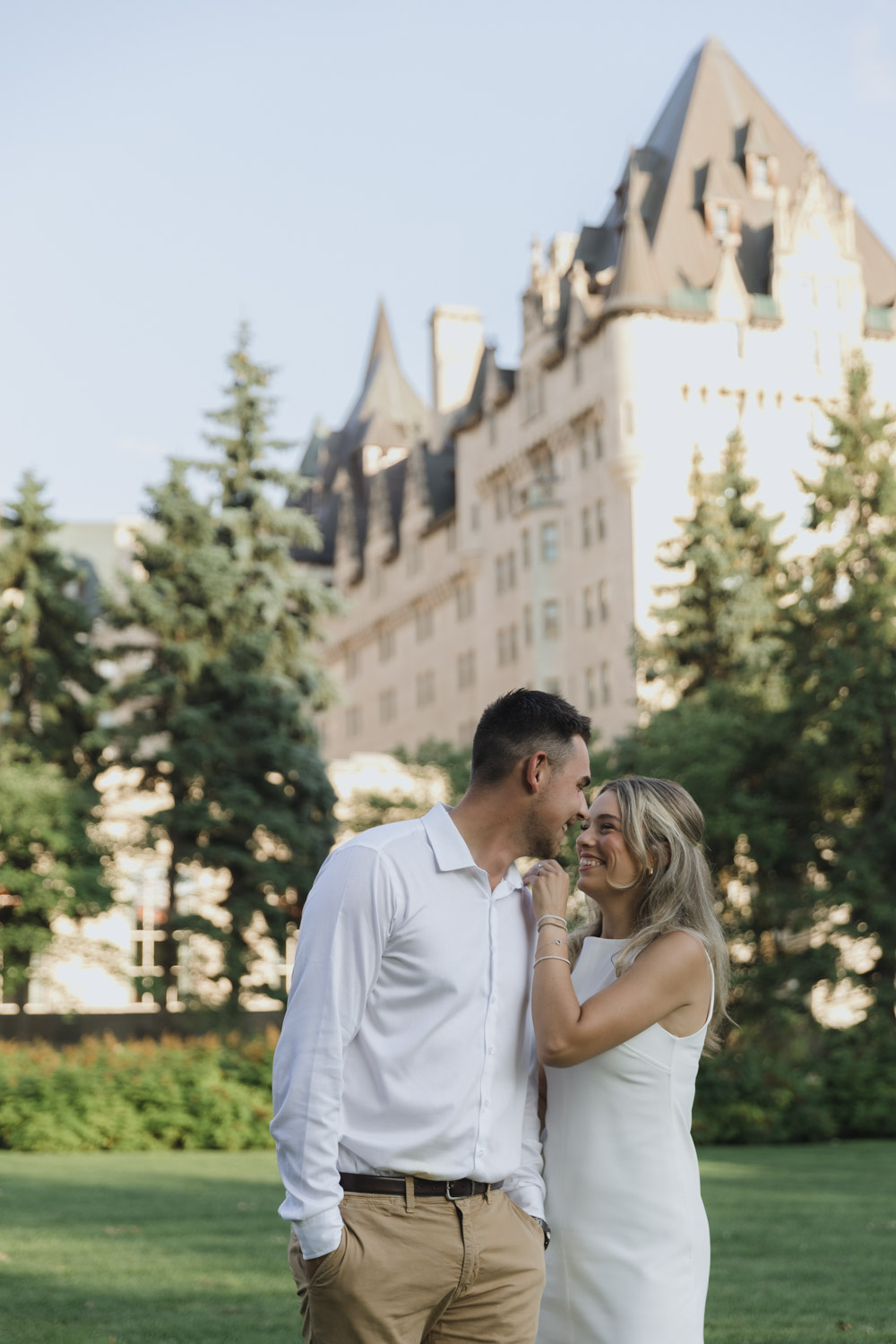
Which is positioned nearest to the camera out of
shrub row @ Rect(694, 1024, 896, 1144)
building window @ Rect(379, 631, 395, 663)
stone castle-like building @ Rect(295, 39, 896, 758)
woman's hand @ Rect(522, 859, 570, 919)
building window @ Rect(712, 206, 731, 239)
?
woman's hand @ Rect(522, 859, 570, 919)

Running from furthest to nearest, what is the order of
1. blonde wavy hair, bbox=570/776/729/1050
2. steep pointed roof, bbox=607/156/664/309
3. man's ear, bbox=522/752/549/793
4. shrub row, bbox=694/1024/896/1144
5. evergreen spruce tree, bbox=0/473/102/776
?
steep pointed roof, bbox=607/156/664/309 < evergreen spruce tree, bbox=0/473/102/776 < shrub row, bbox=694/1024/896/1144 < blonde wavy hair, bbox=570/776/729/1050 < man's ear, bbox=522/752/549/793

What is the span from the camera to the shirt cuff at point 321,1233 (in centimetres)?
332

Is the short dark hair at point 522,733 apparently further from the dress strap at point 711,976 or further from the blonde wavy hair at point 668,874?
the dress strap at point 711,976

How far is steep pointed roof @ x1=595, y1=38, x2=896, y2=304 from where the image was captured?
2137 inches

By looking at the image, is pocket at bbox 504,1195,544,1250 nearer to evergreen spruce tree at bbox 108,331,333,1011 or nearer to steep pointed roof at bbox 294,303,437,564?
evergreen spruce tree at bbox 108,331,333,1011

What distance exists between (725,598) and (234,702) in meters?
11.2

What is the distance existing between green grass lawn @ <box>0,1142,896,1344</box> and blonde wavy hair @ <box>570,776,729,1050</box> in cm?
464

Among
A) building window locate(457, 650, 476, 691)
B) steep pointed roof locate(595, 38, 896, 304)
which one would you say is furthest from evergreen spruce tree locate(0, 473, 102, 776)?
building window locate(457, 650, 476, 691)

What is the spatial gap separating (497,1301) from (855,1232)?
9.37 metres

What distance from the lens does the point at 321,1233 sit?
10.9ft

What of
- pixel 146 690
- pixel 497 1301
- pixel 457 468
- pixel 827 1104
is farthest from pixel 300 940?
pixel 457 468

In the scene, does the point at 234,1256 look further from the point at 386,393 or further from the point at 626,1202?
the point at 386,393

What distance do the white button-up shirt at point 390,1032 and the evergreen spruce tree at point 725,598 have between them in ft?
102

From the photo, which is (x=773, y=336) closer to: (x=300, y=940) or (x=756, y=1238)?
(x=756, y=1238)
